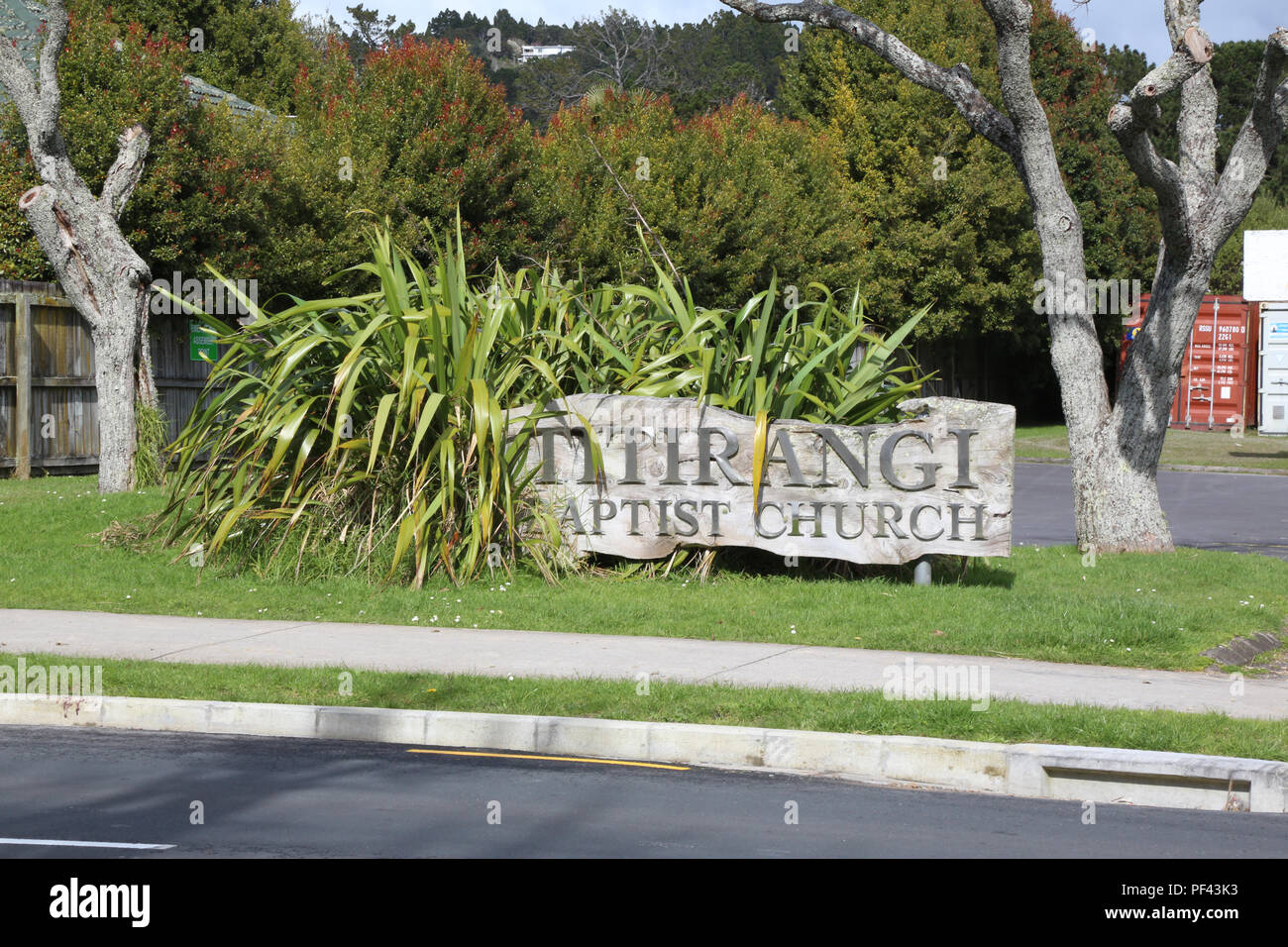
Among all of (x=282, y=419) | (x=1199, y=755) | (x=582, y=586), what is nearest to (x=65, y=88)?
(x=282, y=419)

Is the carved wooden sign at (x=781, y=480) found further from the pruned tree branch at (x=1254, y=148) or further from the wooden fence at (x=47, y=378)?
the wooden fence at (x=47, y=378)

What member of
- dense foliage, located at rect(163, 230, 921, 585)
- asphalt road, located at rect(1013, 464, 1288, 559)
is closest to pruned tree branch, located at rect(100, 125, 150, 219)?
dense foliage, located at rect(163, 230, 921, 585)

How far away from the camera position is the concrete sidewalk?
811cm

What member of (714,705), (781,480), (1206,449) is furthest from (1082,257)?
(1206,449)

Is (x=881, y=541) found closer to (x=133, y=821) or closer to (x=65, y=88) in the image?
(x=133, y=821)

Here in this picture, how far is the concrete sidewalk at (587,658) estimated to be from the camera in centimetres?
811

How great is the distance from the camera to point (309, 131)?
23.8 meters

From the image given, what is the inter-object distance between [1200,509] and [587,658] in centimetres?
1361

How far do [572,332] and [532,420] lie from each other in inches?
55.2

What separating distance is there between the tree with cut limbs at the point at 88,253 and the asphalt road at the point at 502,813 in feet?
26.4

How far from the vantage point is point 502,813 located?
594 centimetres

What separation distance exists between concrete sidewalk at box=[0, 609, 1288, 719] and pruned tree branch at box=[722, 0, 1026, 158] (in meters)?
5.71

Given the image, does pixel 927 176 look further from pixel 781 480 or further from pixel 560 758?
pixel 560 758

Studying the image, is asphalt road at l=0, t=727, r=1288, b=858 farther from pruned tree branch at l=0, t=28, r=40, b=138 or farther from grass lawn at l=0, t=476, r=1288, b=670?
pruned tree branch at l=0, t=28, r=40, b=138
